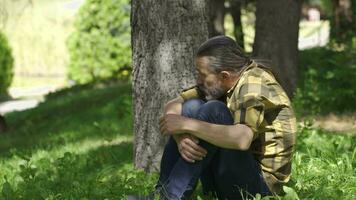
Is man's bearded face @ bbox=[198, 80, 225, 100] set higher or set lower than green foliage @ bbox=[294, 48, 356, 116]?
higher

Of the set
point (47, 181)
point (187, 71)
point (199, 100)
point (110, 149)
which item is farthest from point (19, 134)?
point (199, 100)

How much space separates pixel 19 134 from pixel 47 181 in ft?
20.6

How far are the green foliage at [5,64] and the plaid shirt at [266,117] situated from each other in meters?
21.4

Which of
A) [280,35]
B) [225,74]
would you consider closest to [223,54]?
[225,74]

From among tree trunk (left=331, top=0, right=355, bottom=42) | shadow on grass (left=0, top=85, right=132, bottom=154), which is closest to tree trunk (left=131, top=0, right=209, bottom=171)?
shadow on grass (left=0, top=85, right=132, bottom=154)

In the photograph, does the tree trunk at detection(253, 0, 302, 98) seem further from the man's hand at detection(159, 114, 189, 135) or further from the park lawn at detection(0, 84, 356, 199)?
the man's hand at detection(159, 114, 189, 135)

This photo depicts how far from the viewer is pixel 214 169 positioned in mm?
4145

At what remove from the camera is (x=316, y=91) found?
389 inches

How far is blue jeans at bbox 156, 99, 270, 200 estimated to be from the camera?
399cm

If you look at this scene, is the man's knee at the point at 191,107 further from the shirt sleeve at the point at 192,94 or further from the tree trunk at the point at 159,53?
the tree trunk at the point at 159,53

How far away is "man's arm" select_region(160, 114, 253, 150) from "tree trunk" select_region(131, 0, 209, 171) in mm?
1581

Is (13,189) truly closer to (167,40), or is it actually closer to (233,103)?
(167,40)

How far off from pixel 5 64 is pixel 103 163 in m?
18.8

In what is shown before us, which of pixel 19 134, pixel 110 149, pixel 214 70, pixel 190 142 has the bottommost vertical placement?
pixel 19 134
